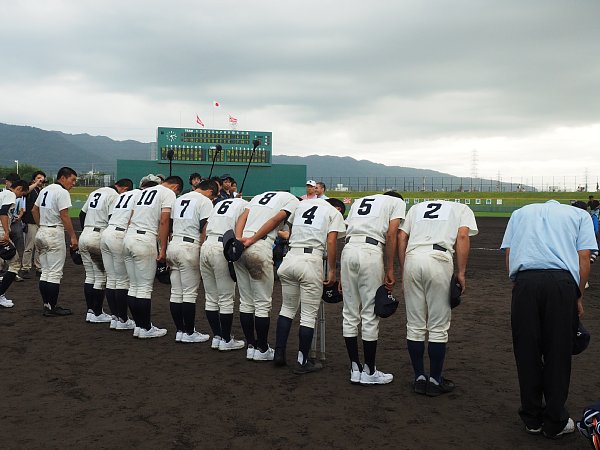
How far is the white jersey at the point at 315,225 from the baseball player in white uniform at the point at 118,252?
2760mm

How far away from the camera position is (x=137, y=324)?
7230 millimetres

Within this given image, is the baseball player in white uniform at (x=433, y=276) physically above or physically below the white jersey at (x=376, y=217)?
below

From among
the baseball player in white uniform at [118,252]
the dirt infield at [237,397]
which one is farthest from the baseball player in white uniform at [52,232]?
the baseball player in white uniform at [118,252]

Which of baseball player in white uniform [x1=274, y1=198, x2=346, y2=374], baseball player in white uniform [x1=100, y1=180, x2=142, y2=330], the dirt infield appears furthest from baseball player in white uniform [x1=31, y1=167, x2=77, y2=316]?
baseball player in white uniform [x1=274, y1=198, x2=346, y2=374]

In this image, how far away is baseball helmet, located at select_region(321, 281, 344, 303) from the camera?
5855mm

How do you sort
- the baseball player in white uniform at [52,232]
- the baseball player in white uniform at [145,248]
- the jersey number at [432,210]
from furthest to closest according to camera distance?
1. the baseball player in white uniform at [52,232]
2. the baseball player in white uniform at [145,248]
3. the jersey number at [432,210]

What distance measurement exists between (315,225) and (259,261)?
2.74 feet

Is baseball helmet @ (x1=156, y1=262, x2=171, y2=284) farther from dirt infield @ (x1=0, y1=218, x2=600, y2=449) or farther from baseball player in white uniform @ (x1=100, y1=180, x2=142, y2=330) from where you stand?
dirt infield @ (x1=0, y1=218, x2=600, y2=449)

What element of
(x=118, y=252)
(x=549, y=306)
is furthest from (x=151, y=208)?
(x=549, y=306)

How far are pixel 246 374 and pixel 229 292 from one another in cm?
122

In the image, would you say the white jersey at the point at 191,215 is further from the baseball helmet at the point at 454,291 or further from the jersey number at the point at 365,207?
the baseball helmet at the point at 454,291

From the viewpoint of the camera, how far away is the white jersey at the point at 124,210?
741 cm

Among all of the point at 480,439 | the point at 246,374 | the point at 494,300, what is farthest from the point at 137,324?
the point at 494,300

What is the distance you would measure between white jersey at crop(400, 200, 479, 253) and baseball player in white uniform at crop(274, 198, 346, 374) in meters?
0.87
